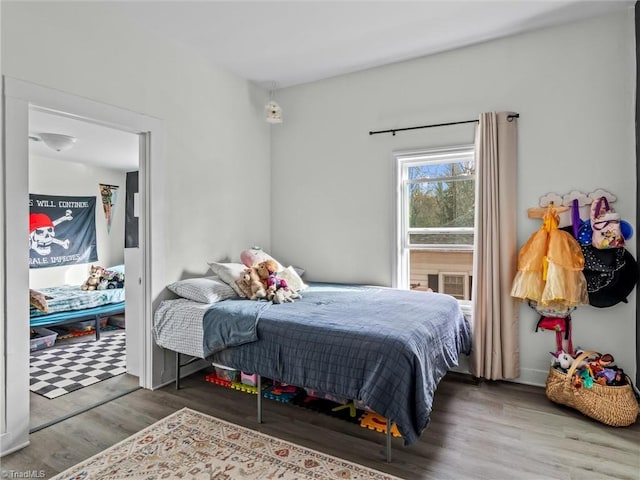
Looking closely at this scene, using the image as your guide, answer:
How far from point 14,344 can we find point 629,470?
3386mm

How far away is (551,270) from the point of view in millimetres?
2729

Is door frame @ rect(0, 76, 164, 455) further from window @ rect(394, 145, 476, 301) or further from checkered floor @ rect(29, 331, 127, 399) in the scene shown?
window @ rect(394, 145, 476, 301)

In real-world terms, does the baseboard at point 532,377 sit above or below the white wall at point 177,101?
below

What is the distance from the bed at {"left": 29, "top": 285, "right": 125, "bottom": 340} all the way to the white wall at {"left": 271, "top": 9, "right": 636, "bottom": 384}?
2.36m

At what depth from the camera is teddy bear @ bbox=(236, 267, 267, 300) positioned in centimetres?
288

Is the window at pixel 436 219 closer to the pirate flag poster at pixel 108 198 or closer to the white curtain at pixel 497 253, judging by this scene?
the white curtain at pixel 497 253

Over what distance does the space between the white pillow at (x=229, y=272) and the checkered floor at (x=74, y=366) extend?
1262mm

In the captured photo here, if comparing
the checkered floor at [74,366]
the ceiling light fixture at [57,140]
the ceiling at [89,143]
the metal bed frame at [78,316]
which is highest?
the ceiling at [89,143]

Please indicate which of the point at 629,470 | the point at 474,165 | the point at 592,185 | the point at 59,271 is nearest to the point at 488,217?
the point at 474,165

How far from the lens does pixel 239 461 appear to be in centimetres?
201

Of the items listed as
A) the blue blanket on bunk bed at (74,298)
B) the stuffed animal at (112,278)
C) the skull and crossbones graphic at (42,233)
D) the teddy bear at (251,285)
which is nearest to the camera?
the teddy bear at (251,285)

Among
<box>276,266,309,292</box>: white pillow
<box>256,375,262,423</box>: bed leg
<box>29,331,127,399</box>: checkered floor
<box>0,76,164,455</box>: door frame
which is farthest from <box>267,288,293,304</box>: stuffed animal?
<box>29,331,127,399</box>: checkered floor

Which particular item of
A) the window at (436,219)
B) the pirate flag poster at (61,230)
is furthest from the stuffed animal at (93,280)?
the window at (436,219)

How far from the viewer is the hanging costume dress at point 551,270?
271 cm
